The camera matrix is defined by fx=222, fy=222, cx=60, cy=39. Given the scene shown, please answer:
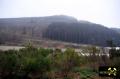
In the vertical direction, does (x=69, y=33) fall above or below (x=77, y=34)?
above

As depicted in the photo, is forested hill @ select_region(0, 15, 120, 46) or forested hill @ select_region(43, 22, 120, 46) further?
forested hill @ select_region(43, 22, 120, 46)

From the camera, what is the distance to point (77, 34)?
66.8 meters

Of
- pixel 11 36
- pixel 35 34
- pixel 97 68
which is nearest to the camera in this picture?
pixel 97 68

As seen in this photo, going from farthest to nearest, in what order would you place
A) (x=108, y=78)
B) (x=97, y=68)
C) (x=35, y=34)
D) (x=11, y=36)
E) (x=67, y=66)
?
1. (x=35, y=34)
2. (x=11, y=36)
3. (x=97, y=68)
4. (x=67, y=66)
5. (x=108, y=78)

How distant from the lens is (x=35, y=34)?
69500mm

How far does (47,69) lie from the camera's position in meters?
14.6

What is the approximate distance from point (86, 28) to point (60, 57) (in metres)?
56.5

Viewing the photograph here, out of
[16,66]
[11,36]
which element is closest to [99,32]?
[11,36]

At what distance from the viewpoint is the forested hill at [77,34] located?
65.6m

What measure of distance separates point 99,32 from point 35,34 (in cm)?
2028

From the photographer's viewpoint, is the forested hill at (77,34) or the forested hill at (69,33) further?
the forested hill at (77,34)

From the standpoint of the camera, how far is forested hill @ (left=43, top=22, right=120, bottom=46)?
215 feet

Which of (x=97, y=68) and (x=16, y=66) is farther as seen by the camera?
(x=97, y=68)

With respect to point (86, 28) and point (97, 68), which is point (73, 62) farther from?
point (86, 28)
